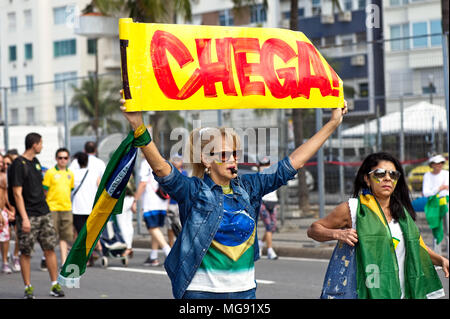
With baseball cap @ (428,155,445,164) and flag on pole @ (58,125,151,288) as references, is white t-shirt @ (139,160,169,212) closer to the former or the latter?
baseball cap @ (428,155,445,164)

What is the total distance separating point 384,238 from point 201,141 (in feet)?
3.64

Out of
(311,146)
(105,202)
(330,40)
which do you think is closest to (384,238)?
(311,146)

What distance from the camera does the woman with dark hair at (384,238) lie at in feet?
15.6

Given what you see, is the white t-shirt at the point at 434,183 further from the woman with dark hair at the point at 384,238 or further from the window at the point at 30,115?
the window at the point at 30,115

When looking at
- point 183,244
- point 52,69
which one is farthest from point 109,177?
point 52,69

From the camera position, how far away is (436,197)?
12570 millimetres

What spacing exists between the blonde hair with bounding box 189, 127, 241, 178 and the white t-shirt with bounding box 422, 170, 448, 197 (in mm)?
8242

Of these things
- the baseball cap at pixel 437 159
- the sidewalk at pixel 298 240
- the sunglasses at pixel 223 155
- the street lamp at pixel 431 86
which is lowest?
the sidewalk at pixel 298 240

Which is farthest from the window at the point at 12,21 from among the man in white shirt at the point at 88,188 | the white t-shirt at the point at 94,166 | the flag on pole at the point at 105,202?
the flag on pole at the point at 105,202

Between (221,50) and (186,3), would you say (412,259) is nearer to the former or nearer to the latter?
(221,50)

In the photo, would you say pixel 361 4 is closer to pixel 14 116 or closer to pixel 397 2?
pixel 397 2

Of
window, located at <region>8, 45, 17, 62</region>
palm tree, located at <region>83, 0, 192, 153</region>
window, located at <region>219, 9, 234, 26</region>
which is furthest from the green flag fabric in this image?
window, located at <region>8, 45, 17, 62</region>

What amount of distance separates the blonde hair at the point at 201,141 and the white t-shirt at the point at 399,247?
953 millimetres
